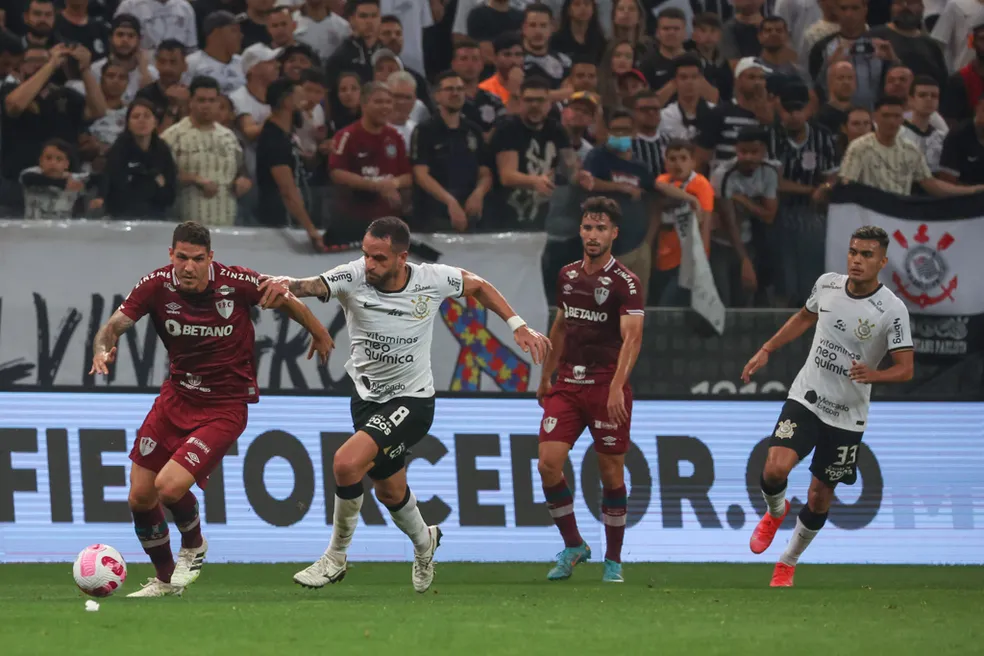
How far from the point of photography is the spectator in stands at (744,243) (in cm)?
1323

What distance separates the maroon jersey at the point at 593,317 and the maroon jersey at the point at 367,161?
2.65 meters

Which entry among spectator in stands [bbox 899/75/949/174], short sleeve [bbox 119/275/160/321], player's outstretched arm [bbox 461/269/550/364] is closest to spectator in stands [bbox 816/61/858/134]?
spectator in stands [bbox 899/75/949/174]

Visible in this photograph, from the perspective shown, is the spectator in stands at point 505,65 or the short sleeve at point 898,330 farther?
the spectator in stands at point 505,65

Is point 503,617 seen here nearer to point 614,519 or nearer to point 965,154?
point 614,519

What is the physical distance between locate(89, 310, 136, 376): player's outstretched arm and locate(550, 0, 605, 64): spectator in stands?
7.79m

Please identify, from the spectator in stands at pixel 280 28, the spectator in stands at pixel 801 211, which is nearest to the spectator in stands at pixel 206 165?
the spectator in stands at pixel 280 28

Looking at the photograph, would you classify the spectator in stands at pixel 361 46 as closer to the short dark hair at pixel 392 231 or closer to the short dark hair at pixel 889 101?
the short dark hair at pixel 889 101

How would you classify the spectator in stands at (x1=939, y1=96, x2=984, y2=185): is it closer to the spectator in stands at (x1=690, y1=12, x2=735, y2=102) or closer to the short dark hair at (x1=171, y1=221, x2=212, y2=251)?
the spectator in stands at (x1=690, y1=12, x2=735, y2=102)

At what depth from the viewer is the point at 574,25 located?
51.7ft

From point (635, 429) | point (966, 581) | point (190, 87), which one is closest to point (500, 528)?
point (635, 429)

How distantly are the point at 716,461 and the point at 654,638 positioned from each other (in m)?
6.12

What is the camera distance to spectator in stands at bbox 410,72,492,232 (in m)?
13.2

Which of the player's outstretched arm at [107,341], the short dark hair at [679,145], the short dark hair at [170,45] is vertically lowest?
the player's outstretched arm at [107,341]

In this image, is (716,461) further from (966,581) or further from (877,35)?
(877,35)
